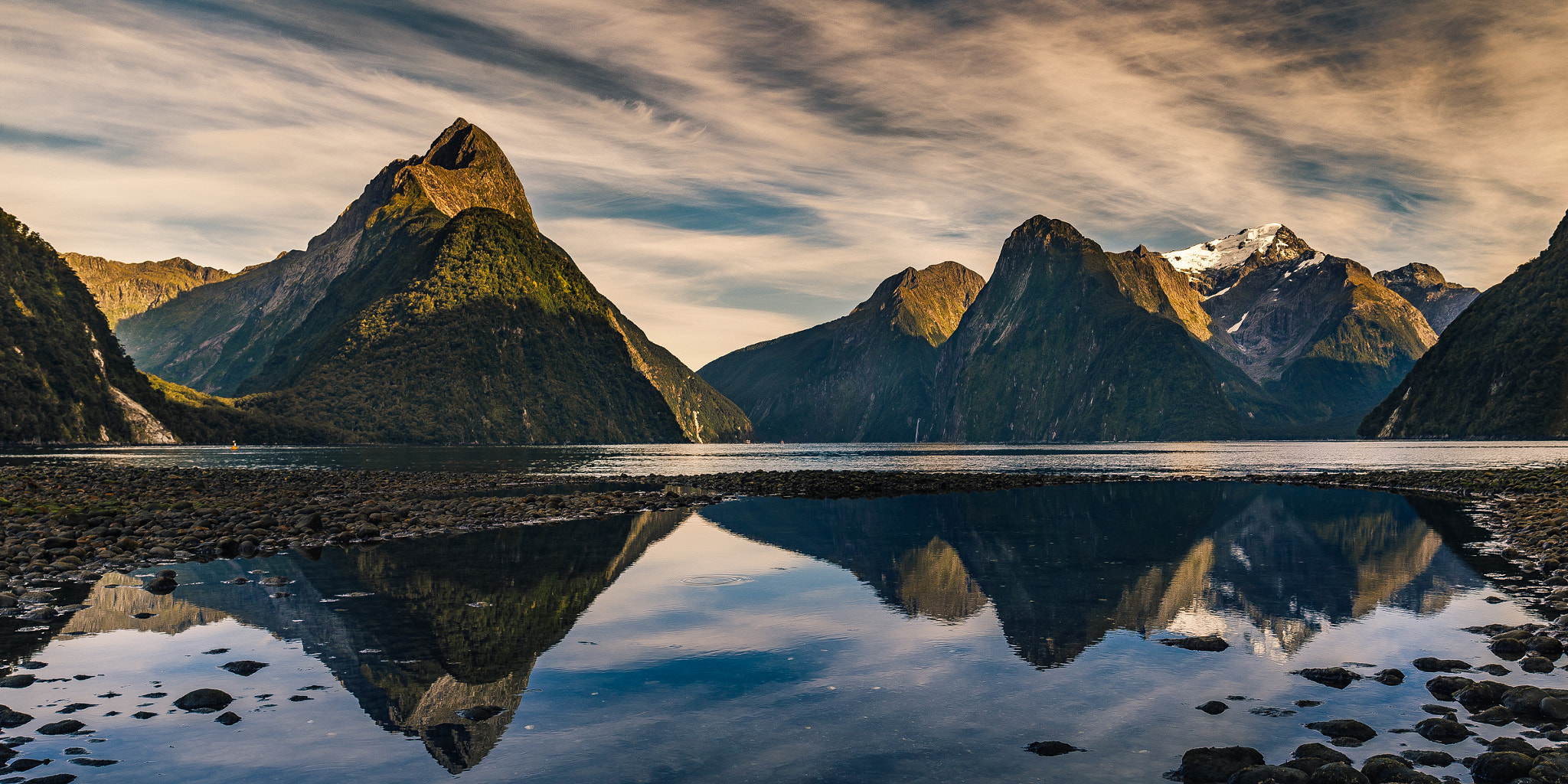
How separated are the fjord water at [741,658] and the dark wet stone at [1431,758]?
26 cm

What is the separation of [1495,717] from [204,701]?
62.8 ft

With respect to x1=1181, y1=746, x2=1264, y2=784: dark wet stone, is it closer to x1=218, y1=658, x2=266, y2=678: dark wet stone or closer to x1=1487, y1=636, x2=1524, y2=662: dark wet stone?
x1=1487, y1=636, x2=1524, y2=662: dark wet stone

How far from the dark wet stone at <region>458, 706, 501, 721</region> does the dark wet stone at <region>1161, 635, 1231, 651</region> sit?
516 inches

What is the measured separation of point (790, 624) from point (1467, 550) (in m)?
26.8

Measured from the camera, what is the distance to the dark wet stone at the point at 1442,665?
1617 centimetres

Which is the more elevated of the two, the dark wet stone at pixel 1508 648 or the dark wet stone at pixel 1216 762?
the dark wet stone at pixel 1216 762

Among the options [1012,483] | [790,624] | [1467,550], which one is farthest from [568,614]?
[1012,483]

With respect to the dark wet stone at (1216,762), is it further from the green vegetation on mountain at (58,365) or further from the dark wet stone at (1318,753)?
the green vegetation on mountain at (58,365)

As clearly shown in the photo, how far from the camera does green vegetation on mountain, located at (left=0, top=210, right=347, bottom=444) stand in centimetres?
15775

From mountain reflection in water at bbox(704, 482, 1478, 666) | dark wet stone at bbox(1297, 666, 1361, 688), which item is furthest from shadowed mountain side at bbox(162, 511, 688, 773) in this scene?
dark wet stone at bbox(1297, 666, 1361, 688)

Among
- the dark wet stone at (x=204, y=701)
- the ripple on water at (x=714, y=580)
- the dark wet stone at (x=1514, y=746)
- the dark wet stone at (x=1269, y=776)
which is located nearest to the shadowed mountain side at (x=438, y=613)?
the dark wet stone at (x=204, y=701)

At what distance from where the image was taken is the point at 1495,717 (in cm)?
1316

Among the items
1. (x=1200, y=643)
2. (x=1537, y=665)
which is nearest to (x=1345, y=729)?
(x=1200, y=643)

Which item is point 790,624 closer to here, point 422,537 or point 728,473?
point 422,537
